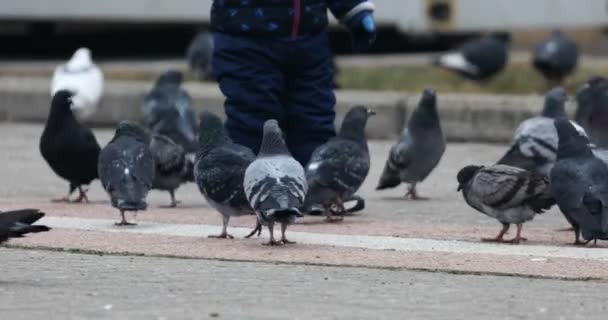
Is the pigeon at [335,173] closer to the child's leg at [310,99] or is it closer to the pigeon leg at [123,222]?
the child's leg at [310,99]

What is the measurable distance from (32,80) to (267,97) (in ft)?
25.4

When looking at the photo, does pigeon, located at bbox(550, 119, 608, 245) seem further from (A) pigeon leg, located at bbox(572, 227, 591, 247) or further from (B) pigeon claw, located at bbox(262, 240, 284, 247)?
(B) pigeon claw, located at bbox(262, 240, 284, 247)

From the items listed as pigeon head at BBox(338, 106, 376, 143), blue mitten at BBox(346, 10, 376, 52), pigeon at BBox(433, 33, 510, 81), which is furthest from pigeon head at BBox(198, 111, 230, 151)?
pigeon at BBox(433, 33, 510, 81)

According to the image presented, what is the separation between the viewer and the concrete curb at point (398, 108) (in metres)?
15.3

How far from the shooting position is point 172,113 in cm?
1330

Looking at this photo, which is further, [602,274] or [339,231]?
[339,231]

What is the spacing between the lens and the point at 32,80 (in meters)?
17.5

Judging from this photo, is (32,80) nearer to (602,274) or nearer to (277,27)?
(277,27)

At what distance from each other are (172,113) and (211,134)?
385 cm

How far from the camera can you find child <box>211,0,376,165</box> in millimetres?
10086

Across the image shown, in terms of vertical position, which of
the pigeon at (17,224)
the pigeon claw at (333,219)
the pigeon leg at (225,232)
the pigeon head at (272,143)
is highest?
the pigeon head at (272,143)

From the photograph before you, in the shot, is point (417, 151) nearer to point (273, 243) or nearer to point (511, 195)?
point (511, 195)

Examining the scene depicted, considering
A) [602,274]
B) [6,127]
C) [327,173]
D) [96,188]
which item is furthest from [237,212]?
[6,127]

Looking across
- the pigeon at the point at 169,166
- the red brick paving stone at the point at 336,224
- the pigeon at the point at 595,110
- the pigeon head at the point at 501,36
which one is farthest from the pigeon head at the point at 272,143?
the pigeon head at the point at 501,36
